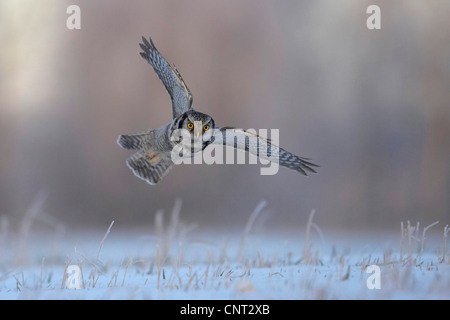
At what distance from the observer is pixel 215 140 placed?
3.99 meters

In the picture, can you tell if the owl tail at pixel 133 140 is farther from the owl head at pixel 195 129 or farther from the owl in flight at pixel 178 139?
the owl head at pixel 195 129

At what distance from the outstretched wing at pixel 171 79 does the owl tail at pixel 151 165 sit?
1.64ft

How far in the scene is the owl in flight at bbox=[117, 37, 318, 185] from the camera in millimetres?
3686

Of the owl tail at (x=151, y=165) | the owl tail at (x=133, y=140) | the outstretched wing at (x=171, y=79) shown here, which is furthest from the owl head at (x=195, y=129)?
the owl tail at (x=133, y=140)

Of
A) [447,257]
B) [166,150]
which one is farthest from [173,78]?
[447,257]

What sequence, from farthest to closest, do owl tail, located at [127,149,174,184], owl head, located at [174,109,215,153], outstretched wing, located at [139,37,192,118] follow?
owl tail, located at [127,149,174,184]
outstretched wing, located at [139,37,192,118]
owl head, located at [174,109,215,153]

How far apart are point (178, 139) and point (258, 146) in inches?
29.5

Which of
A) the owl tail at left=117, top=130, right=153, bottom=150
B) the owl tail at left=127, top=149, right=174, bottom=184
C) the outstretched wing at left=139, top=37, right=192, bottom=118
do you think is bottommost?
A: the owl tail at left=127, top=149, right=174, bottom=184

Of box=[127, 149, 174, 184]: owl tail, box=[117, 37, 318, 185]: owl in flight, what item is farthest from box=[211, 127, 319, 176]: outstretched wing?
box=[127, 149, 174, 184]: owl tail

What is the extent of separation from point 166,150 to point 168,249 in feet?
3.45

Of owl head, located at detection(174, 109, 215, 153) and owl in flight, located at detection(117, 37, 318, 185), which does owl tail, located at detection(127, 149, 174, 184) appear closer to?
owl in flight, located at detection(117, 37, 318, 185)
